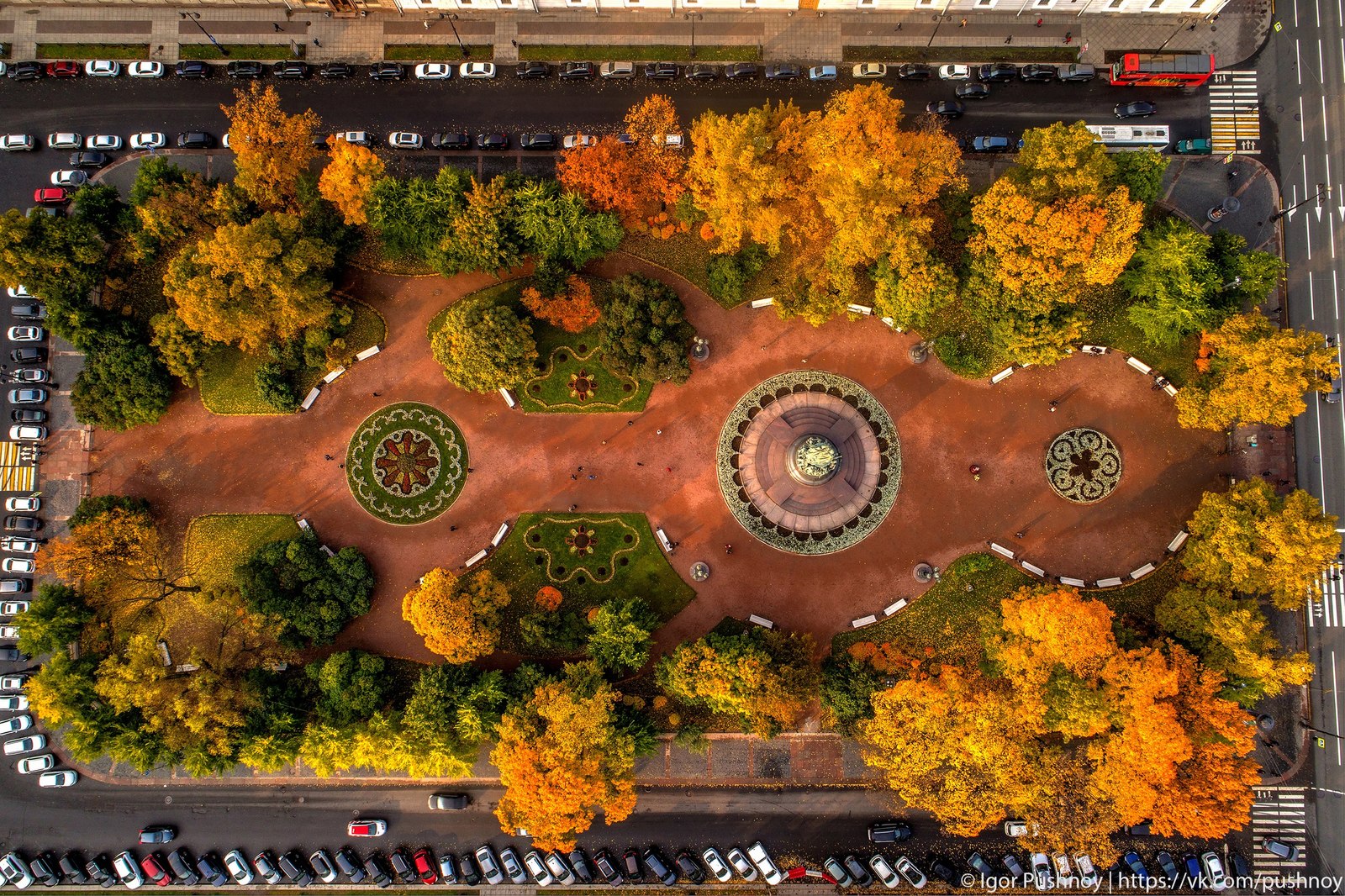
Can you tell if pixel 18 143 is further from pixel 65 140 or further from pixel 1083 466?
pixel 1083 466

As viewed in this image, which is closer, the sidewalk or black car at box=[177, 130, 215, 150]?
black car at box=[177, 130, 215, 150]

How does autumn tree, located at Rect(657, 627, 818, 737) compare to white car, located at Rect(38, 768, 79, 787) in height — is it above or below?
above

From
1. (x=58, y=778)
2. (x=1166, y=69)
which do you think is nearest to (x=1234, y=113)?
(x=1166, y=69)

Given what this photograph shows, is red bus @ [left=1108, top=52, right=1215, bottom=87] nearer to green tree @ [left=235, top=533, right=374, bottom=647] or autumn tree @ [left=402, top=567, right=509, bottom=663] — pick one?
autumn tree @ [left=402, top=567, right=509, bottom=663]

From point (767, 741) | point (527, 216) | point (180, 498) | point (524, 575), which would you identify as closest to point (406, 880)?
point (524, 575)

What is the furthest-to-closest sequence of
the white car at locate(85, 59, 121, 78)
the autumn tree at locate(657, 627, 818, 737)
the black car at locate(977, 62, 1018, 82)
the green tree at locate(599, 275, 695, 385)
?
the white car at locate(85, 59, 121, 78) < the black car at locate(977, 62, 1018, 82) < the green tree at locate(599, 275, 695, 385) < the autumn tree at locate(657, 627, 818, 737)

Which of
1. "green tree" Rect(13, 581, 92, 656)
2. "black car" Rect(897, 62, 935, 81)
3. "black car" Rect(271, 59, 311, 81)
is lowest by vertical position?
"green tree" Rect(13, 581, 92, 656)

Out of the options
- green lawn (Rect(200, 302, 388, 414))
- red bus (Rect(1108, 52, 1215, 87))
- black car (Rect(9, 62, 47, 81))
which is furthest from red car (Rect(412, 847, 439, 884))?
red bus (Rect(1108, 52, 1215, 87))
